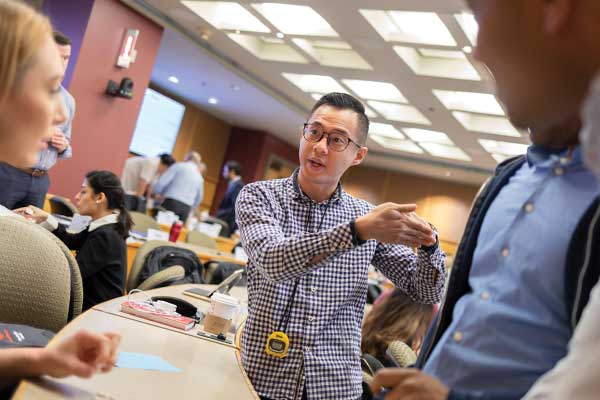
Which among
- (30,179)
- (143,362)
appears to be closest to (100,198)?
(30,179)

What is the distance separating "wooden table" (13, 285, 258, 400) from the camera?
44.5 inches

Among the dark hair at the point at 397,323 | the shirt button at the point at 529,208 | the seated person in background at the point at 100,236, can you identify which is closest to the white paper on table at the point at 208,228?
the seated person in background at the point at 100,236

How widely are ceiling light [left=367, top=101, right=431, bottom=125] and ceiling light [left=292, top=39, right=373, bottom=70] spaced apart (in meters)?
1.57

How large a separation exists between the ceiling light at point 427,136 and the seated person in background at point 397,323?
773 cm

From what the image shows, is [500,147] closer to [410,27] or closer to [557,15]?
[410,27]

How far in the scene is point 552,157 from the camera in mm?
1037

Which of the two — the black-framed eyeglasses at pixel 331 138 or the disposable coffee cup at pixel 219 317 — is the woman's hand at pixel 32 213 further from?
the black-framed eyeglasses at pixel 331 138

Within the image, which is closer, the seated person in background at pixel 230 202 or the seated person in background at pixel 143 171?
the seated person in background at pixel 143 171

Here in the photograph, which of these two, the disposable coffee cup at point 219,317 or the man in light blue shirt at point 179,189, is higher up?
the man in light blue shirt at point 179,189

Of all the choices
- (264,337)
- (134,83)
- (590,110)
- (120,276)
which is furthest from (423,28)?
(590,110)

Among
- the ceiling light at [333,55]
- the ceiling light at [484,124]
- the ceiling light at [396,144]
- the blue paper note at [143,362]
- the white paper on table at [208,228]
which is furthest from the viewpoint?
the ceiling light at [396,144]

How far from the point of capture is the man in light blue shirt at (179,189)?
8.40 m

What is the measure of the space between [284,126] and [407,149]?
2.63 metres

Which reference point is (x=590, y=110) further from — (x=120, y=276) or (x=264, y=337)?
(x=120, y=276)
